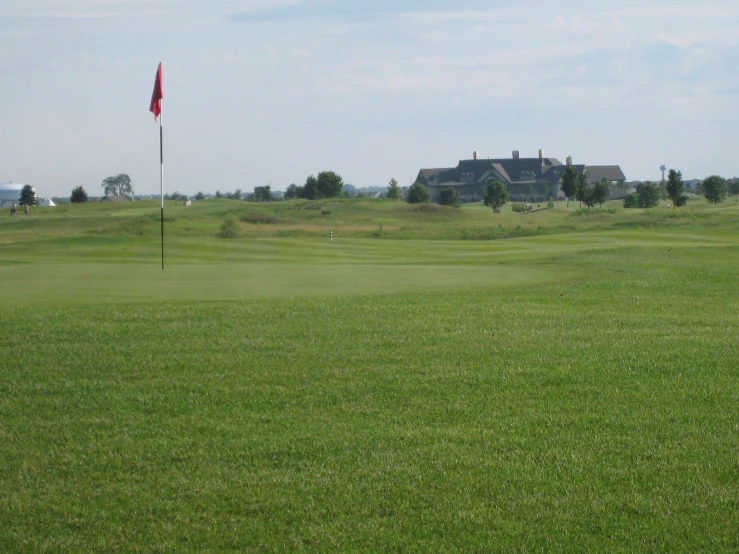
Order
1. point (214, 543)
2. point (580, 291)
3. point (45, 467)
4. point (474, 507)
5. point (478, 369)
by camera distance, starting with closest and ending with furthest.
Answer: point (214, 543)
point (474, 507)
point (45, 467)
point (478, 369)
point (580, 291)

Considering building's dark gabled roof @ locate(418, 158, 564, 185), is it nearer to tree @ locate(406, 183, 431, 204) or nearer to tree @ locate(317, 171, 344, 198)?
tree @ locate(406, 183, 431, 204)

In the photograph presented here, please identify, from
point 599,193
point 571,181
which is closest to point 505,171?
point 571,181

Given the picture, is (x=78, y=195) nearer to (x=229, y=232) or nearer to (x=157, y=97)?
(x=229, y=232)

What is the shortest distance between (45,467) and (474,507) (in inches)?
143

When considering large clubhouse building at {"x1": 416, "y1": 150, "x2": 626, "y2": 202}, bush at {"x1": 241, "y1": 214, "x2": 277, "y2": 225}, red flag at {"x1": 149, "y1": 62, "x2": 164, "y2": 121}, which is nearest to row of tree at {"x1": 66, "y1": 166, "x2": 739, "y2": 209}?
large clubhouse building at {"x1": 416, "y1": 150, "x2": 626, "y2": 202}

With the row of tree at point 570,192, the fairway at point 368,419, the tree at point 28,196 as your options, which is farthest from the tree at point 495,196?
the fairway at point 368,419

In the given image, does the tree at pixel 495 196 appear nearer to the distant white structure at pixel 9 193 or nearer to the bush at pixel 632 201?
the bush at pixel 632 201

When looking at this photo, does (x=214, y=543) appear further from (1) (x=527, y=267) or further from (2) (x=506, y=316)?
(1) (x=527, y=267)

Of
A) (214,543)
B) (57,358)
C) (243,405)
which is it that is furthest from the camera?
(57,358)

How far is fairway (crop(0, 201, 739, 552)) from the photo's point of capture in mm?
5953

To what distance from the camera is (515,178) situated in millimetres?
137750

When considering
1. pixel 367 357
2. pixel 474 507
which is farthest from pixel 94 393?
pixel 474 507

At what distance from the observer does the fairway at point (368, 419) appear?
5953mm

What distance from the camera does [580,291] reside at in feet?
55.8
